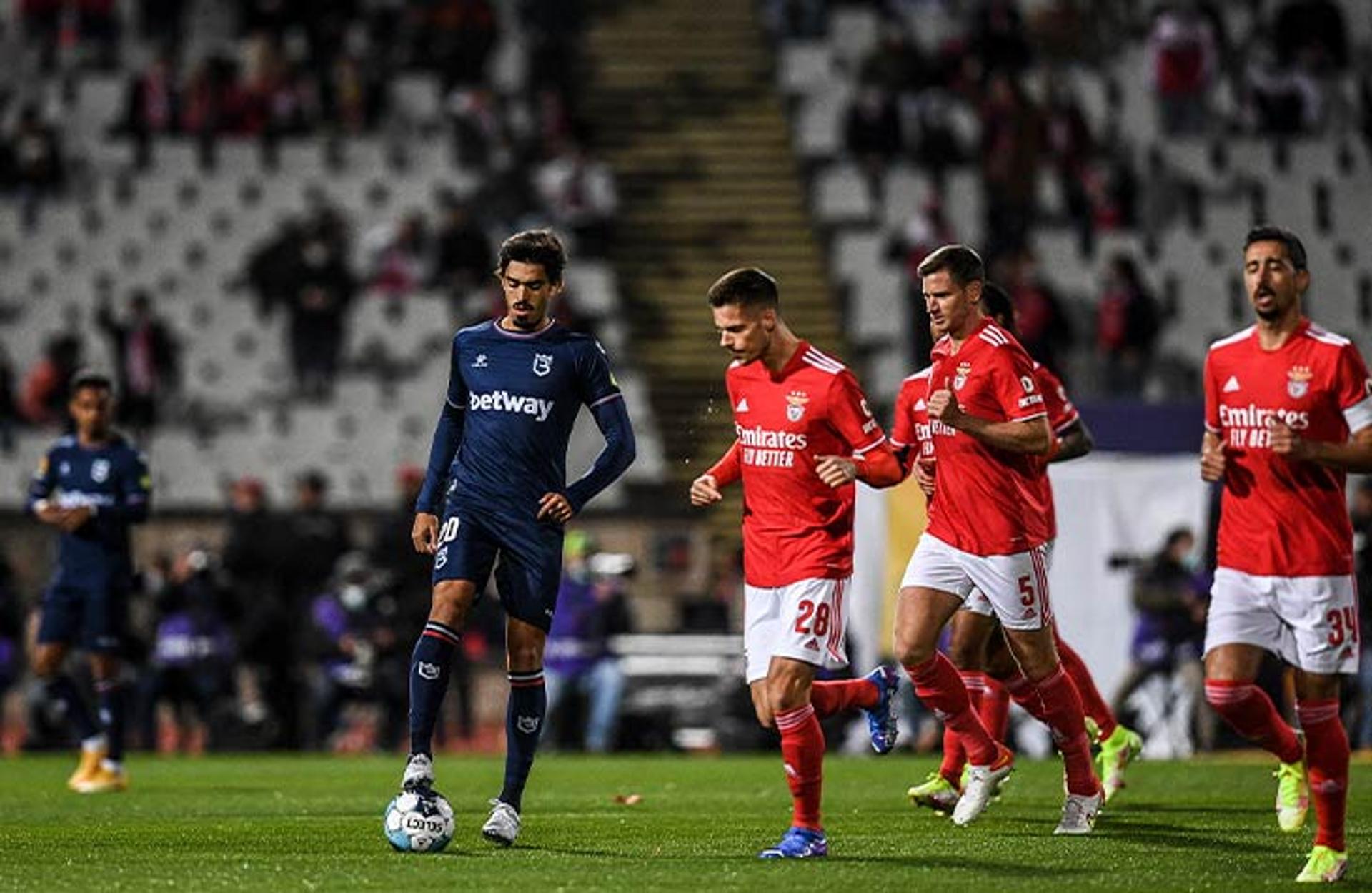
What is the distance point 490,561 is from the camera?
36.7 feet

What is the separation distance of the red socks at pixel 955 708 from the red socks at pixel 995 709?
4.15ft

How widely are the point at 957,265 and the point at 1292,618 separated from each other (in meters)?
2.31

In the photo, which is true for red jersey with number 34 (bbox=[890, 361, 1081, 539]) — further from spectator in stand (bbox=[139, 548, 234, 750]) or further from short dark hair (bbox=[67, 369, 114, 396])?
spectator in stand (bbox=[139, 548, 234, 750])

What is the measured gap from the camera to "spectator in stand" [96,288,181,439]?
2684 cm

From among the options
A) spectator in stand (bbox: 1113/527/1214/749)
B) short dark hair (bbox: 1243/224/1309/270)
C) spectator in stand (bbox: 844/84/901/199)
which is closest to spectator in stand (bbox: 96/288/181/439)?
spectator in stand (bbox: 844/84/901/199)

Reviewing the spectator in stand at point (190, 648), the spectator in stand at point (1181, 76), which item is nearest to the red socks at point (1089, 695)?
the spectator in stand at point (190, 648)

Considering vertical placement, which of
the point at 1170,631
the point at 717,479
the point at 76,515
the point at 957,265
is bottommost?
the point at 1170,631

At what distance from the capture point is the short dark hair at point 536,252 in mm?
11125

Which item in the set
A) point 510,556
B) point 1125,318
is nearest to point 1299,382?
point 510,556

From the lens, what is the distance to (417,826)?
10.8 meters

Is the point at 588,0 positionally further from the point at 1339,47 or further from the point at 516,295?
the point at 516,295

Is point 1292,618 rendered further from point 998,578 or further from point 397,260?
point 397,260

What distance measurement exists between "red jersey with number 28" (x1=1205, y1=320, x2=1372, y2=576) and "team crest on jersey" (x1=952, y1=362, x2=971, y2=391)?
143cm

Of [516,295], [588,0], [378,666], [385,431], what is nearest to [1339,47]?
[588,0]
